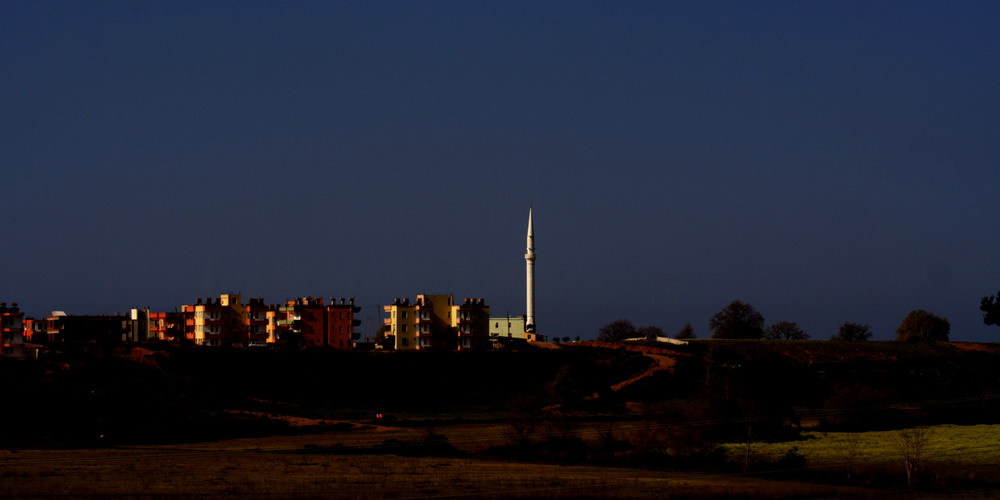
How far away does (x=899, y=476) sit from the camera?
5769cm

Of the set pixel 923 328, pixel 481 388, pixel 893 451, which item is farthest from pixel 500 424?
pixel 923 328

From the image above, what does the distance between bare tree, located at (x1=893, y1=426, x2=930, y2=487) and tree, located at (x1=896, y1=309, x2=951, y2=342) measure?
115376 mm

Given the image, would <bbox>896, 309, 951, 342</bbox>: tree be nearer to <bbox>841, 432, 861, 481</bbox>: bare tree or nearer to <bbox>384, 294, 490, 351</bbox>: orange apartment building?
<bbox>384, 294, 490, 351</bbox>: orange apartment building

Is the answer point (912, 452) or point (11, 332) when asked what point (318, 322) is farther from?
point (912, 452)

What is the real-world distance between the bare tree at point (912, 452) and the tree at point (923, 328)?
379 feet

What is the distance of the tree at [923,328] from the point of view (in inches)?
7524

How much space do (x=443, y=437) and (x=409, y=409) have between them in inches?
1263

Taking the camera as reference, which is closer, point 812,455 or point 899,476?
point 899,476

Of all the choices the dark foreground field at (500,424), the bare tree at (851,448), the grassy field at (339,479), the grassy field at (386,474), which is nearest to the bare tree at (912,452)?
the dark foreground field at (500,424)

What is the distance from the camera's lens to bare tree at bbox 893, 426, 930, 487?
56.4 meters

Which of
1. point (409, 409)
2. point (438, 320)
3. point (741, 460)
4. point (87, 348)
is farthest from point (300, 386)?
point (741, 460)

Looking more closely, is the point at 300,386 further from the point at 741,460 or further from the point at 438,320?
the point at 741,460

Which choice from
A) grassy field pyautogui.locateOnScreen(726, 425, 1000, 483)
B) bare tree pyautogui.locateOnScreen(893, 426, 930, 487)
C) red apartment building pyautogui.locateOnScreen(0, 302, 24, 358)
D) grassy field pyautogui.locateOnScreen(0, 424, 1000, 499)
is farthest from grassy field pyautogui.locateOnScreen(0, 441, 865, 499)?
red apartment building pyautogui.locateOnScreen(0, 302, 24, 358)

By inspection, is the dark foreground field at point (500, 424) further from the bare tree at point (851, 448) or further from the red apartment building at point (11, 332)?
the red apartment building at point (11, 332)
